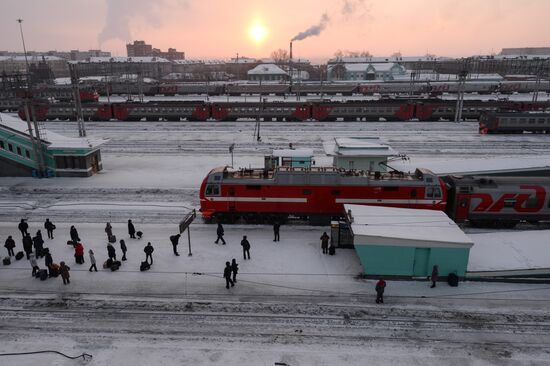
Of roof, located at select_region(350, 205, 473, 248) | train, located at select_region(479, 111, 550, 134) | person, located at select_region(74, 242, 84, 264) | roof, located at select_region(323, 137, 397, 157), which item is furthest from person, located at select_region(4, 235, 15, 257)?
train, located at select_region(479, 111, 550, 134)

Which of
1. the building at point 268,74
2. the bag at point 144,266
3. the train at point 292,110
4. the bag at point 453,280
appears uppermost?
the building at point 268,74

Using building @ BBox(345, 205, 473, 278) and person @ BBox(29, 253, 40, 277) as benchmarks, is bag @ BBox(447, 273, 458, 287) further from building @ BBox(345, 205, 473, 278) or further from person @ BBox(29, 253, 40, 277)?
person @ BBox(29, 253, 40, 277)

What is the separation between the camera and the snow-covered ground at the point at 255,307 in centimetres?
1316

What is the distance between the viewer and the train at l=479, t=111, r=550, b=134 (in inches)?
1896

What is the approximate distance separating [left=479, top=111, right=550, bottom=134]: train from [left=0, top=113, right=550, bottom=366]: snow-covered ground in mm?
27518

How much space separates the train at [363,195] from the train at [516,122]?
2974 centimetres

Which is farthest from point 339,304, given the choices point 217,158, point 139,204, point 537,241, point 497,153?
point 497,153

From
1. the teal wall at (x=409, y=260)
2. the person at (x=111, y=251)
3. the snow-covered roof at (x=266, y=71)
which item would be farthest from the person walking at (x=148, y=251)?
the snow-covered roof at (x=266, y=71)

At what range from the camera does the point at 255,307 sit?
15.7 metres

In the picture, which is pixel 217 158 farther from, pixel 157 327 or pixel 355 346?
pixel 355 346

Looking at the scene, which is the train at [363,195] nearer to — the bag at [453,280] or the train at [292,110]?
the bag at [453,280]

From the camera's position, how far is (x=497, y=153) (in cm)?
4003

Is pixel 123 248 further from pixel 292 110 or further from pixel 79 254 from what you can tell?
pixel 292 110

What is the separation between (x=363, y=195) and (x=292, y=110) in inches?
1534
